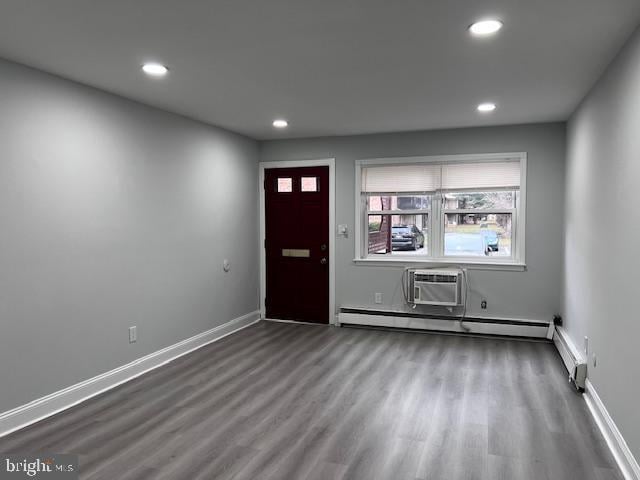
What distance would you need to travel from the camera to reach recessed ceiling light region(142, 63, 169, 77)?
3059 millimetres

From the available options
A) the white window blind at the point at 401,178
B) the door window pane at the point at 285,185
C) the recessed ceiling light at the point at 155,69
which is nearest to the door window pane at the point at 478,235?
the white window blind at the point at 401,178

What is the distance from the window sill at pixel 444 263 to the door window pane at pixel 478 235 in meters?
0.12

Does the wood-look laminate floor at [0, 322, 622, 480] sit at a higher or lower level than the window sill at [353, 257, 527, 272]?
lower

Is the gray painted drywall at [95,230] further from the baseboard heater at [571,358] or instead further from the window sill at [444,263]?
A: the baseboard heater at [571,358]

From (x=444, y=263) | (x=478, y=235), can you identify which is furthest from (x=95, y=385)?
(x=478, y=235)

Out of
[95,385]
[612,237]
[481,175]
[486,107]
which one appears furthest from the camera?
[481,175]

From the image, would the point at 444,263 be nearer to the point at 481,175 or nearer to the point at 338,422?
the point at 481,175

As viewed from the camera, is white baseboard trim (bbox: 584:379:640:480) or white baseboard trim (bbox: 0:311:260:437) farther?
white baseboard trim (bbox: 0:311:260:437)

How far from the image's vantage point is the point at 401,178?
18.3 ft

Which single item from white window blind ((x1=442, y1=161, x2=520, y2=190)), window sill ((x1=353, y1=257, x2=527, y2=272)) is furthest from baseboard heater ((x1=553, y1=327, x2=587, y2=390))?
white window blind ((x1=442, y1=161, x2=520, y2=190))

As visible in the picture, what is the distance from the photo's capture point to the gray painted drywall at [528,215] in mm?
4992

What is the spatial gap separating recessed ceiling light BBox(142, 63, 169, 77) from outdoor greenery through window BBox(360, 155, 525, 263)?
2.98 m

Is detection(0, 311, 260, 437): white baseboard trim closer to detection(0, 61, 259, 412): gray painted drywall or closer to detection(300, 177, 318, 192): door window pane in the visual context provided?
detection(0, 61, 259, 412): gray painted drywall

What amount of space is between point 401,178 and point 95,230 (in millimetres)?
3515
